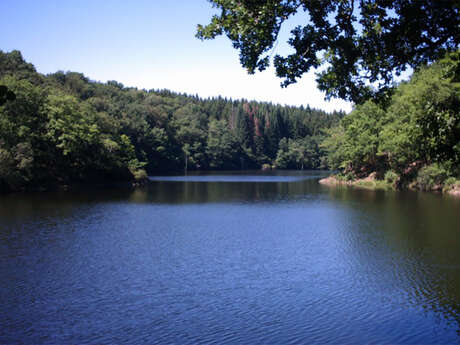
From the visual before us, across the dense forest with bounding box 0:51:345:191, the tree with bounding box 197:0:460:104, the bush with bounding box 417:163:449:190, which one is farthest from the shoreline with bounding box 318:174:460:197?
the tree with bounding box 197:0:460:104

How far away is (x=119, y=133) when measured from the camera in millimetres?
83438

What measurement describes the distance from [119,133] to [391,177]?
49.1 m

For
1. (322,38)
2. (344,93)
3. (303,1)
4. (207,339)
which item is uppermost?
(303,1)

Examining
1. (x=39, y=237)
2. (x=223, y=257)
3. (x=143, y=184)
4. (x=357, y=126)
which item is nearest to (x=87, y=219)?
(x=39, y=237)

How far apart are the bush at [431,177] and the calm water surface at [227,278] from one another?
61.8 ft

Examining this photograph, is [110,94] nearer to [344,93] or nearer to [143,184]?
[143,184]

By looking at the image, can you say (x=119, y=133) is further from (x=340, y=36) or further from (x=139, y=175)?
(x=340, y=36)

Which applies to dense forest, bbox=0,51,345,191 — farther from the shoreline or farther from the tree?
the shoreline

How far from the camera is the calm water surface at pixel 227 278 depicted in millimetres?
12570

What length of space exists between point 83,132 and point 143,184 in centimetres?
1252

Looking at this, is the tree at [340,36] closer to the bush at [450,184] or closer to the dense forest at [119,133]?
the dense forest at [119,133]

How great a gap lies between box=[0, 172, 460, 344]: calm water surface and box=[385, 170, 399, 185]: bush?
84.5 feet

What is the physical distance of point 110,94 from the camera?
11056cm

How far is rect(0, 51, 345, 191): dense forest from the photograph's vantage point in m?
50.2
